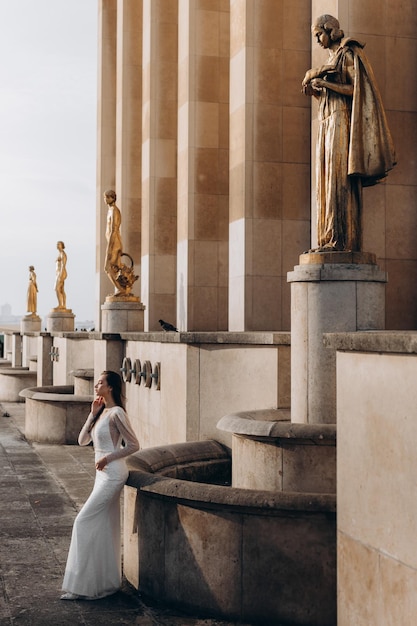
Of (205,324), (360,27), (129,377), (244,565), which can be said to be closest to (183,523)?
(244,565)

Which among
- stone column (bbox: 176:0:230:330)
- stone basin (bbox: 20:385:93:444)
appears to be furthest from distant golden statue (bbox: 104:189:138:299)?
stone basin (bbox: 20:385:93:444)

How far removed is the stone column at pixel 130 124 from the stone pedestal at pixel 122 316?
21.8ft

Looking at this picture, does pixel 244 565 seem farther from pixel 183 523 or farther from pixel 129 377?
pixel 129 377

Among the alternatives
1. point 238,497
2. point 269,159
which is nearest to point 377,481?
point 238,497

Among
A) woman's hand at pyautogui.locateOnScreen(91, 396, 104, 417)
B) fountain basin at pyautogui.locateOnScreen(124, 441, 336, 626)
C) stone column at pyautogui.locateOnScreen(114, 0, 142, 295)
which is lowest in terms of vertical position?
fountain basin at pyautogui.locateOnScreen(124, 441, 336, 626)

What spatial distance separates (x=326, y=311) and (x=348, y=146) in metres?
1.74

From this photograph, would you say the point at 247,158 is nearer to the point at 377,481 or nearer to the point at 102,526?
the point at 102,526

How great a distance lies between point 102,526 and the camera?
7.72 m

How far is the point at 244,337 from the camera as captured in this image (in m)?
11.4

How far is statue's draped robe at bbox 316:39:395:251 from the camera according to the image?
888 cm

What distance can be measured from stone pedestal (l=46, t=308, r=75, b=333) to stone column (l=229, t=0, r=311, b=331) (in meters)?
16.0

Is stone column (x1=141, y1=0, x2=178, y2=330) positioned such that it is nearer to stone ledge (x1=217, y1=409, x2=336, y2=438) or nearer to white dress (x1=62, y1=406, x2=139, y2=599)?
stone ledge (x1=217, y1=409, x2=336, y2=438)

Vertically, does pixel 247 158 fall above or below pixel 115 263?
above

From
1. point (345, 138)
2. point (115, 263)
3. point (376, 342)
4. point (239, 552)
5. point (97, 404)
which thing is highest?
point (345, 138)
